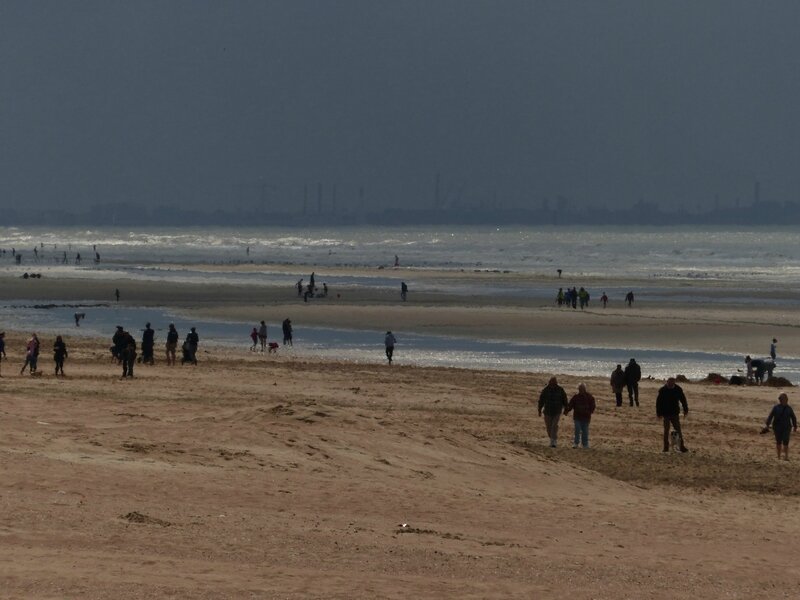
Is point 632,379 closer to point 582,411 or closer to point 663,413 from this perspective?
point 663,413

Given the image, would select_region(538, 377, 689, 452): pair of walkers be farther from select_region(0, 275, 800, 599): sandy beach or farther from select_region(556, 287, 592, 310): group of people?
select_region(556, 287, 592, 310): group of people

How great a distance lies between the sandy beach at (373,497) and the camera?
34.7 feet

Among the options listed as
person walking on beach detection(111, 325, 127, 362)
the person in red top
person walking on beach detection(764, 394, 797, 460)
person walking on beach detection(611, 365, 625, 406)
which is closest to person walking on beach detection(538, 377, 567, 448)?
the person in red top

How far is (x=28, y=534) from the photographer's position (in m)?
10.9

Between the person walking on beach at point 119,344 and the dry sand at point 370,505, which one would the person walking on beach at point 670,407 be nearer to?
the dry sand at point 370,505

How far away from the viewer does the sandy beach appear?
10.6m

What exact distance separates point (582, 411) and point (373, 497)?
6048 mm

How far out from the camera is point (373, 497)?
46.0ft

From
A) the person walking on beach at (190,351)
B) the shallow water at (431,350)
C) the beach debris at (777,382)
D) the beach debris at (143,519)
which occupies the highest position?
the beach debris at (143,519)

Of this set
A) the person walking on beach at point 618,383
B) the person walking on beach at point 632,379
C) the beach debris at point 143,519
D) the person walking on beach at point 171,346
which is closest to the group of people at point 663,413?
the person walking on beach at point 618,383

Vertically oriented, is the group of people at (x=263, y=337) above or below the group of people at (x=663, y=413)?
below

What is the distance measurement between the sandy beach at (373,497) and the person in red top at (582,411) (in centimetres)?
39

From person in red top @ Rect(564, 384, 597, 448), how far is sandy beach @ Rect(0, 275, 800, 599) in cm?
39

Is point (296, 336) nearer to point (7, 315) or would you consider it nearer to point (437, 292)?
point (7, 315)
